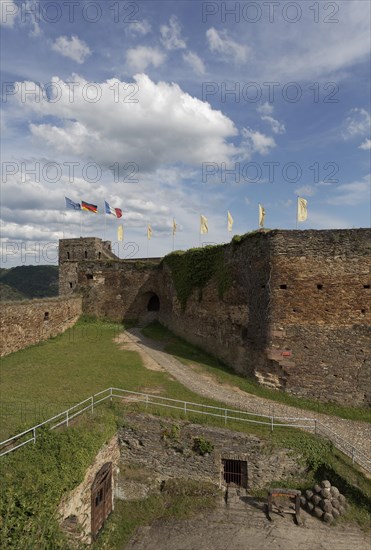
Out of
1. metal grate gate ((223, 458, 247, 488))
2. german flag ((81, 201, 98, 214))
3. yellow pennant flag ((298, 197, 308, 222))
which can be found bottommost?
metal grate gate ((223, 458, 247, 488))

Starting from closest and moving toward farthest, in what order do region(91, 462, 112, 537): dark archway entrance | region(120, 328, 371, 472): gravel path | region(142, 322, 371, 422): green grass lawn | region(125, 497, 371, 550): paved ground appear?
region(125, 497, 371, 550): paved ground, region(91, 462, 112, 537): dark archway entrance, region(120, 328, 371, 472): gravel path, region(142, 322, 371, 422): green grass lawn

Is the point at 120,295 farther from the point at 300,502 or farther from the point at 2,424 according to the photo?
the point at 300,502

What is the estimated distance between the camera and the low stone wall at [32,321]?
2064 cm

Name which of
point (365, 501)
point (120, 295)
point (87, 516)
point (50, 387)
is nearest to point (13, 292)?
point (120, 295)

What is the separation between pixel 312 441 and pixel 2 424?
11367mm

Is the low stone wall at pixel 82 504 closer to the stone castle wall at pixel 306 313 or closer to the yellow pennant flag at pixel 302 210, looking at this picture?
the stone castle wall at pixel 306 313

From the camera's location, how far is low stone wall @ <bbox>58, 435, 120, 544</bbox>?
33.2 feet

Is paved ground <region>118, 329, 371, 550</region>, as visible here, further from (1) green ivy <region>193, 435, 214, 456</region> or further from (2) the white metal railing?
(1) green ivy <region>193, 435, 214, 456</region>

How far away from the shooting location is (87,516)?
11.1m

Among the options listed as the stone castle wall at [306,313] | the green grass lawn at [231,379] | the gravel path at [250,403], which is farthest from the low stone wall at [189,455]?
the stone castle wall at [306,313]

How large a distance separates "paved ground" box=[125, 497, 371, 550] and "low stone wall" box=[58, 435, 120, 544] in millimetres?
1620

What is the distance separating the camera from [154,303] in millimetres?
32938

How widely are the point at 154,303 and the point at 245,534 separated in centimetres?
2298

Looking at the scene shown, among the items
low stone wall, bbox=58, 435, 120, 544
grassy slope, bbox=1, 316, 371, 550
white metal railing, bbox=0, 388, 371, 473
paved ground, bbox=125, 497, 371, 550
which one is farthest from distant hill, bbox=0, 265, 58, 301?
paved ground, bbox=125, 497, 371, 550
